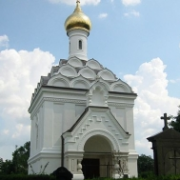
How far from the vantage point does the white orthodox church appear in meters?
15.9

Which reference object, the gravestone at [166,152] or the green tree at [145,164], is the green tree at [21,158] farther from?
the gravestone at [166,152]

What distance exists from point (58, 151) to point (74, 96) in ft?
10.7

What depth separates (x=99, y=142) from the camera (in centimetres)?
1773

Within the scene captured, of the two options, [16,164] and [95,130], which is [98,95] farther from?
[16,164]

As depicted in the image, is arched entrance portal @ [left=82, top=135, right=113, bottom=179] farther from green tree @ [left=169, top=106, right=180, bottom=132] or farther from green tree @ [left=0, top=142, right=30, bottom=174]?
green tree @ [left=0, top=142, right=30, bottom=174]

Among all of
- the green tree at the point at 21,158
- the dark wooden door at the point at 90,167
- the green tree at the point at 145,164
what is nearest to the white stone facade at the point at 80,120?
the dark wooden door at the point at 90,167

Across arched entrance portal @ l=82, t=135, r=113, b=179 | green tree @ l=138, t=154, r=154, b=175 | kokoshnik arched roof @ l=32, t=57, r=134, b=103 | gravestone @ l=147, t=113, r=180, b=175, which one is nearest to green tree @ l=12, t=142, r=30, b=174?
green tree @ l=138, t=154, r=154, b=175

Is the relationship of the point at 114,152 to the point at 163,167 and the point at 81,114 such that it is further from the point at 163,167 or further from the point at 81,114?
the point at 163,167

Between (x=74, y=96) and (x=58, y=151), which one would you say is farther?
(x=74, y=96)

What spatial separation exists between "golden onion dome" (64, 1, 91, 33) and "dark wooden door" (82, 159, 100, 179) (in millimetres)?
9246

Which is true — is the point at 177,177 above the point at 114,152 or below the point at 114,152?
below

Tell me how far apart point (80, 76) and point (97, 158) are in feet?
16.0

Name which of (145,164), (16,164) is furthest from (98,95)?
(145,164)

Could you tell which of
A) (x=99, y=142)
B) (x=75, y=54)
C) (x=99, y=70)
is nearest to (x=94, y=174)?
(x=99, y=142)
